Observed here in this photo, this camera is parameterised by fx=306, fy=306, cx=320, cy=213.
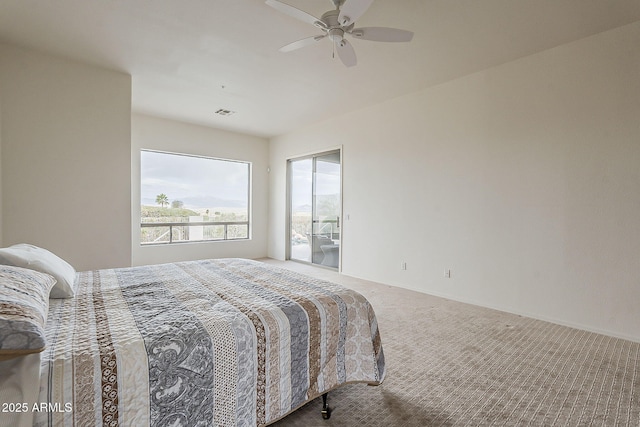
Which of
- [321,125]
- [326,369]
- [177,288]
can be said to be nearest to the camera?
[326,369]

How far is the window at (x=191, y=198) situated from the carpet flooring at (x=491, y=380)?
4.46 meters

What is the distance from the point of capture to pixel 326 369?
1.69m

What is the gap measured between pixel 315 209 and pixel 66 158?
13.0 ft

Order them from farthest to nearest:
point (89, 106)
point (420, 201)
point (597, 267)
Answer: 1. point (420, 201)
2. point (89, 106)
3. point (597, 267)

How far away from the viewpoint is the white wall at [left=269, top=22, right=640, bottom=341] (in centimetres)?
284

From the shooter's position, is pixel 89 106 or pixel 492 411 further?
pixel 89 106

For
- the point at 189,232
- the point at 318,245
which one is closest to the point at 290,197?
the point at 318,245

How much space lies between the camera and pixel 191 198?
20.3ft

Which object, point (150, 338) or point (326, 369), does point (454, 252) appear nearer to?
point (326, 369)

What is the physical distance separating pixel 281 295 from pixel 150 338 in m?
0.73

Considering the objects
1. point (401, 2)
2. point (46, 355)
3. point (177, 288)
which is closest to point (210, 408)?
point (46, 355)

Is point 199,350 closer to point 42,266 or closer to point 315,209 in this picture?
point 42,266

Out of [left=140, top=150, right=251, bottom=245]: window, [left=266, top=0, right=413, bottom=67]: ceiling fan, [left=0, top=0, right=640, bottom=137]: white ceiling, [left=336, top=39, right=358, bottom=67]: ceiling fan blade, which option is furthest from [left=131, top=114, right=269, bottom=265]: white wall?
[left=336, top=39, right=358, bottom=67]: ceiling fan blade

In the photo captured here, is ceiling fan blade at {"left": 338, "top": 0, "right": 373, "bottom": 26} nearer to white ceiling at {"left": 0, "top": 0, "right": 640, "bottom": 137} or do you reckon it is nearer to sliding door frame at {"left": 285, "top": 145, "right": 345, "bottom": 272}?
white ceiling at {"left": 0, "top": 0, "right": 640, "bottom": 137}
